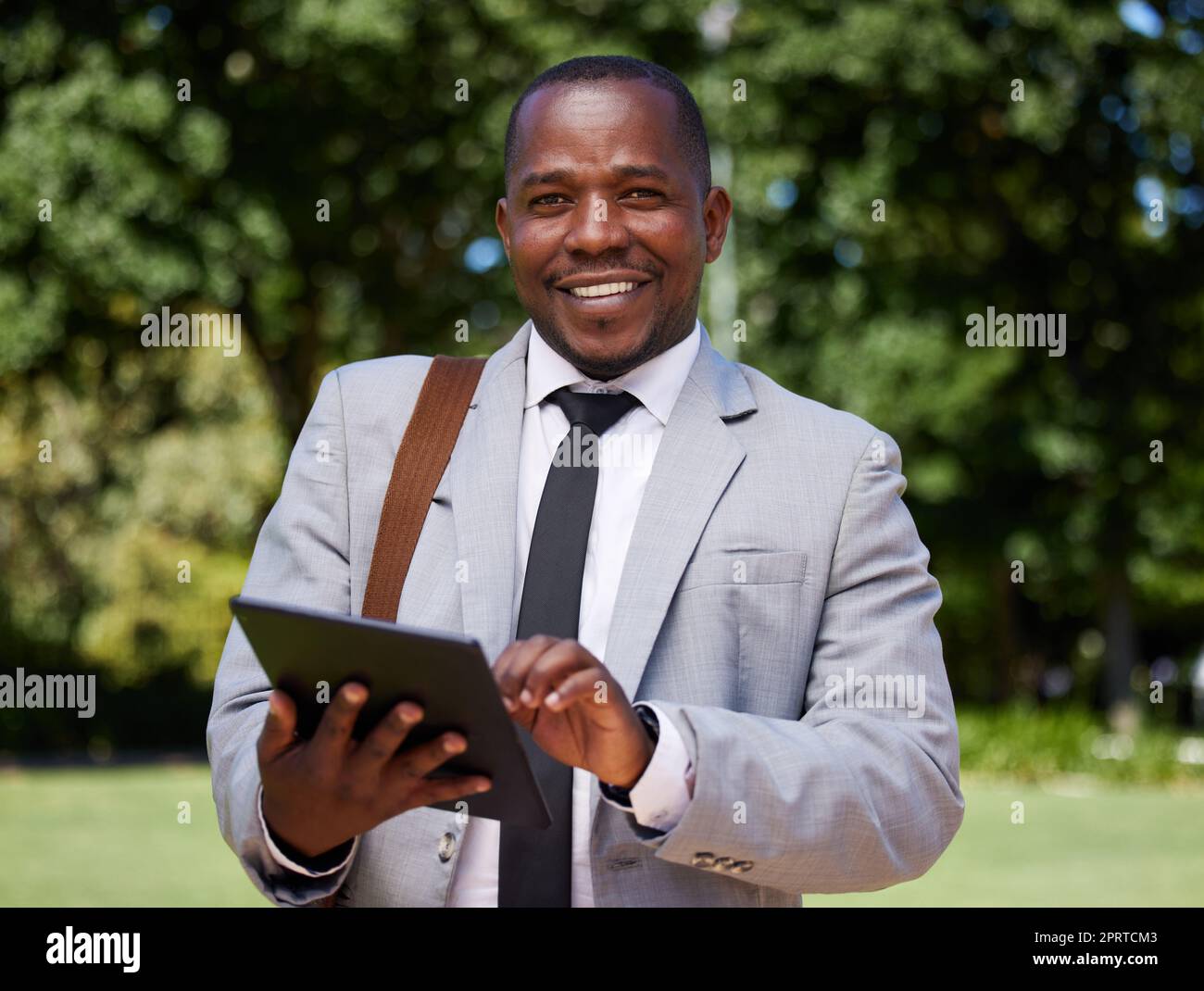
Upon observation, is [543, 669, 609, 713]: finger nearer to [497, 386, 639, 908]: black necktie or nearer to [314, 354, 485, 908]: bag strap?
[497, 386, 639, 908]: black necktie

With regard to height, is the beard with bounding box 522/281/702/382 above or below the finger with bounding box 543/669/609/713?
above

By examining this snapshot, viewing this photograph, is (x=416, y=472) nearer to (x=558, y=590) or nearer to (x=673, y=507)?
(x=558, y=590)

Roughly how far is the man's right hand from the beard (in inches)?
37.1

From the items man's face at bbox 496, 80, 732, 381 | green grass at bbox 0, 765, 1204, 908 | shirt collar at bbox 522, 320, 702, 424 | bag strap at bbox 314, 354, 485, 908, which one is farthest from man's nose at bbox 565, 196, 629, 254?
green grass at bbox 0, 765, 1204, 908

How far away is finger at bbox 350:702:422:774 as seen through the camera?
6.52 feet

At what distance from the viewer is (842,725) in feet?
7.98

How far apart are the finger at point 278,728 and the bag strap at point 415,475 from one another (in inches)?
16.0

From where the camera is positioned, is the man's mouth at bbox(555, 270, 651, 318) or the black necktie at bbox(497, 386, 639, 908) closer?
the black necktie at bbox(497, 386, 639, 908)

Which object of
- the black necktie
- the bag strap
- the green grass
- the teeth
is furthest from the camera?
the green grass

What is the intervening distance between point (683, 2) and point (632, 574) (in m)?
16.9

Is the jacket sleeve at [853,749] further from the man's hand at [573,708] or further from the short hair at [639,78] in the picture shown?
the short hair at [639,78]

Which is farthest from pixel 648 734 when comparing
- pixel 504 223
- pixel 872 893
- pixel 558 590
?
pixel 872 893

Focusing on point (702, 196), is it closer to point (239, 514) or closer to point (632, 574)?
point (632, 574)
